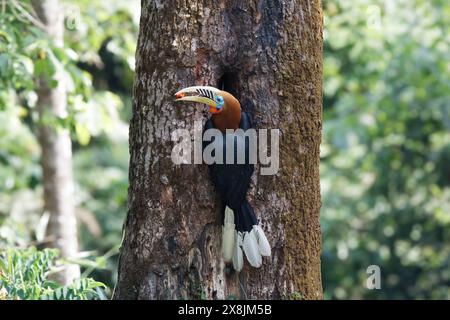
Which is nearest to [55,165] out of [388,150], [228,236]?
[228,236]

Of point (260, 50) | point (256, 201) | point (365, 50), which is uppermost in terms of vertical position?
point (365, 50)

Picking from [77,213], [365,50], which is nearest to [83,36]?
[77,213]

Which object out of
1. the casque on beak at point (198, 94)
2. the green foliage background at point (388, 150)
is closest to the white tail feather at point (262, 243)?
the casque on beak at point (198, 94)

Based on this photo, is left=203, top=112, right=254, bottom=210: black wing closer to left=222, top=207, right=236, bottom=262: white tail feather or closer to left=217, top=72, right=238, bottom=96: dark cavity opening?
left=222, top=207, right=236, bottom=262: white tail feather

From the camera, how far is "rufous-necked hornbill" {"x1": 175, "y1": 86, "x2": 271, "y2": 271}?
3.40 meters

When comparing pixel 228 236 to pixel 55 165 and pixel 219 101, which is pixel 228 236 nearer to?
pixel 219 101

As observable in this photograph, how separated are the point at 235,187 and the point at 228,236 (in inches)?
10.2

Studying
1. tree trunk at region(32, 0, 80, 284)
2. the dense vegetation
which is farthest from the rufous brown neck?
the dense vegetation

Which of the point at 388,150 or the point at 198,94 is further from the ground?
the point at 388,150

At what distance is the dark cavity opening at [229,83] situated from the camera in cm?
362

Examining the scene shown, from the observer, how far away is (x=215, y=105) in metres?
3.37

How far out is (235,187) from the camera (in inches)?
134

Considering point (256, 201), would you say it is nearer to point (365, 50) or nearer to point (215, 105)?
point (215, 105)

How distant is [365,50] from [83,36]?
3746 mm
